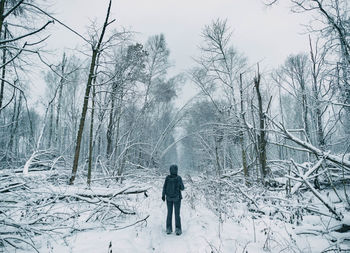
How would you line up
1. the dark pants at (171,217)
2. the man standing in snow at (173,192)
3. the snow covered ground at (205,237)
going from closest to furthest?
the snow covered ground at (205,237), the dark pants at (171,217), the man standing in snow at (173,192)

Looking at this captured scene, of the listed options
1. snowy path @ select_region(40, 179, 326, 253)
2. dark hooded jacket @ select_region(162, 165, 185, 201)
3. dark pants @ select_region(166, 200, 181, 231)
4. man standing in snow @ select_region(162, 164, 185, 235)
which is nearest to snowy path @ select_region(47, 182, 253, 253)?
snowy path @ select_region(40, 179, 326, 253)

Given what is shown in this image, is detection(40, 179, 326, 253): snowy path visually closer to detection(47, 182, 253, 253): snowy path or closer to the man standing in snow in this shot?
detection(47, 182, 253, 253): snowy path

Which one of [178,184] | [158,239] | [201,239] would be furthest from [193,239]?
[178,184]

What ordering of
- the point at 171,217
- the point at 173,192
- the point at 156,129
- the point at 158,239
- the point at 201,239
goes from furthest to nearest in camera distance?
the point at 156,129 → the point at 173,192 → the point at 171,217 → the point at 158,239 → the point at 201,239

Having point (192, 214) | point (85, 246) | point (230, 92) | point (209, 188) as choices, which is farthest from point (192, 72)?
point (85, 246)

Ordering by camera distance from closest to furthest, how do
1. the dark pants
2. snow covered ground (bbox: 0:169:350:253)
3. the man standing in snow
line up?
snow covered ground (bbox: 0:169:350:253), the dark pants, the man standing in snow

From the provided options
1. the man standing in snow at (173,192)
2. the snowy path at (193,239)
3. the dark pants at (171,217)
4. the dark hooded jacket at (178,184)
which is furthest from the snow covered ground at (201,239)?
the dark hooded jacket at (178,184)

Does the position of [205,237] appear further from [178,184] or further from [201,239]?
[178,184]

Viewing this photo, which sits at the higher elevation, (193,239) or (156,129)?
(156,129)

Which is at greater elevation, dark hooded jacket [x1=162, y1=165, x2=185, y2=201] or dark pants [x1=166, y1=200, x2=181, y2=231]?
dark hooded jacket [x1=162, y1=165, x2=185, y2=201]

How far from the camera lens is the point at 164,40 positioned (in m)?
17.2

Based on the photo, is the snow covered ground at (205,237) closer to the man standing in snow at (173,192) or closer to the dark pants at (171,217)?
the dark pants at (171,217)

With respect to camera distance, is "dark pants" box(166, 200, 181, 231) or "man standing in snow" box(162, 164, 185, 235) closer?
"dark pants" box(166, 200, 181, 231)

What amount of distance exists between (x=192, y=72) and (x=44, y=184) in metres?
9.79
